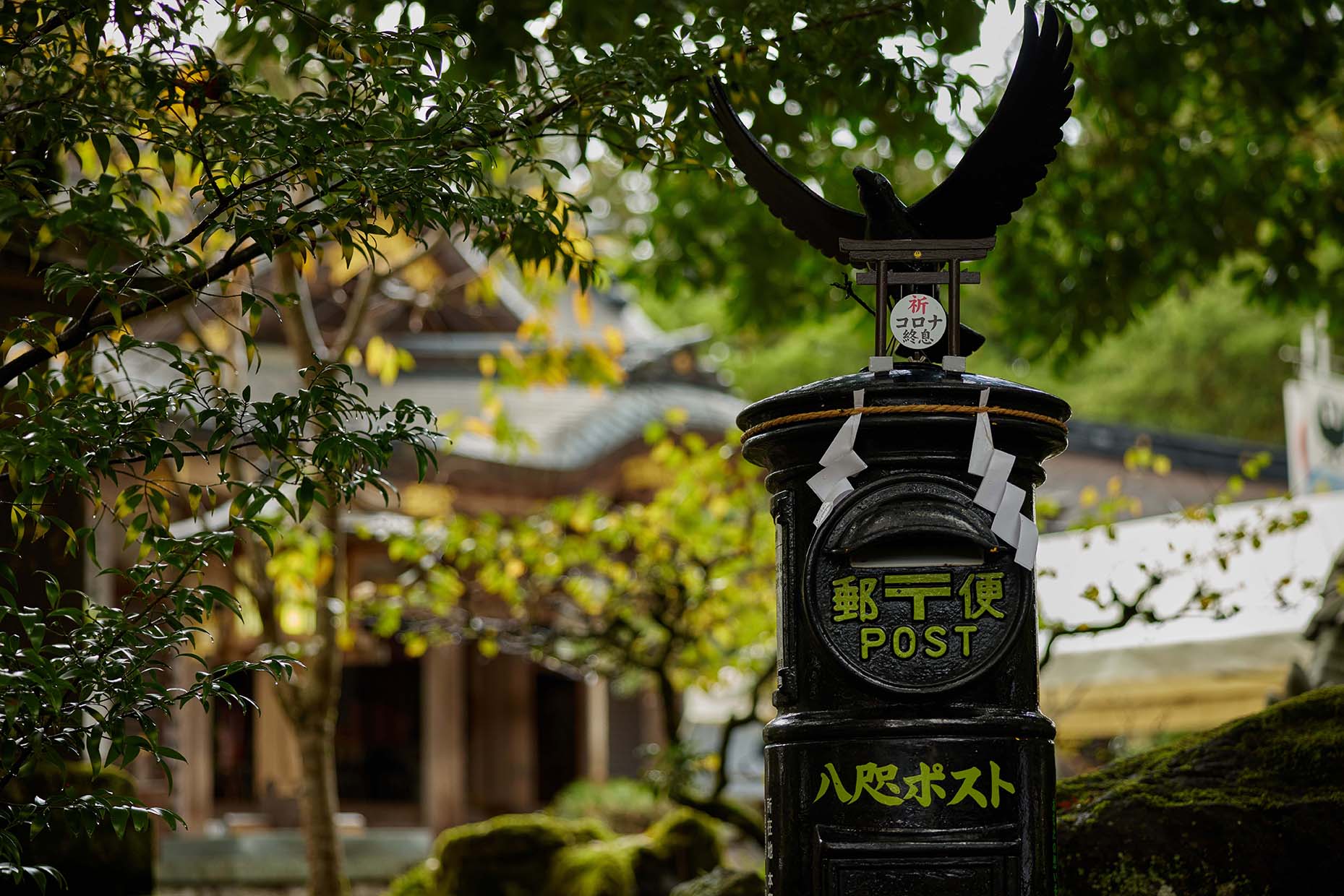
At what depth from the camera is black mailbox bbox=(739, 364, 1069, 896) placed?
3.45m

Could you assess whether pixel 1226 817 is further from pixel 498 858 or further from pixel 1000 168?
pixel 498 858

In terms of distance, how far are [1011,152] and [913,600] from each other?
1223mm

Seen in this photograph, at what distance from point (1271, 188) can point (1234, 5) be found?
222 centimetres

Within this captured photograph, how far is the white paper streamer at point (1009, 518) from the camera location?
3.51 m

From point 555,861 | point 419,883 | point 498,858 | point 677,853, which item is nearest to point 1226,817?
point 677,853

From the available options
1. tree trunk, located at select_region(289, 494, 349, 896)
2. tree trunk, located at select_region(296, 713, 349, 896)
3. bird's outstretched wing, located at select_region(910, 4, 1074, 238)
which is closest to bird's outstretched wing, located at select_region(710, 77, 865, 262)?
bird's outstretched wing, located at select_region(910, 4, 1074, 238)

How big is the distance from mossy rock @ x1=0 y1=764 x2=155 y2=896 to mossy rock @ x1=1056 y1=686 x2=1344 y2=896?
3537mm

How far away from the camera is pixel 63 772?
307 cm

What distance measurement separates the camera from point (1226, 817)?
15.0 feet

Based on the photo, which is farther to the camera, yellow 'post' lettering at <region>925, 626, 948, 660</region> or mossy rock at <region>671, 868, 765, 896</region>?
mossy rock at <region>671, 868, 765, 896</region>

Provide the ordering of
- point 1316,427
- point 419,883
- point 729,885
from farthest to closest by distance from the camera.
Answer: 1. point 1316,427
2. point 419,883
3. point 729,885

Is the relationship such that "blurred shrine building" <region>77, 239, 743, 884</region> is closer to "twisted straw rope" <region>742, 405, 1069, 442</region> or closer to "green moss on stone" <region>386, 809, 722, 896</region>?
"green moss on stone" <region>386, 809, 722, 896</region>

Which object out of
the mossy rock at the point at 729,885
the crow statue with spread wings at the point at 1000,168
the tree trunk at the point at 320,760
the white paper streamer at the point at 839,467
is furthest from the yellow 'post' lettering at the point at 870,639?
the tree trunk at the point at 320,760

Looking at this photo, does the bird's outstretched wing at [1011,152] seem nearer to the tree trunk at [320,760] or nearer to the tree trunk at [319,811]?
the tree trunk at [320,760]
